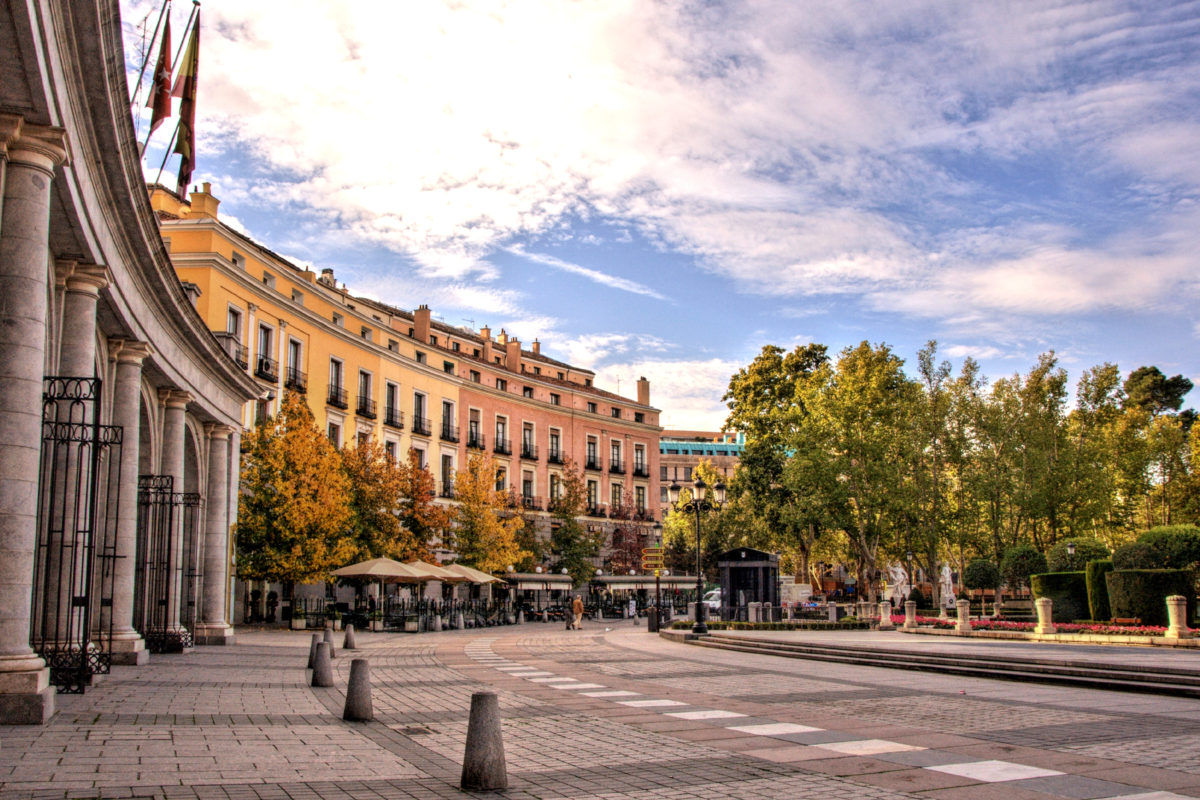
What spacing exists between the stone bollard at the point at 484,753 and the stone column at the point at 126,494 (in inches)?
462

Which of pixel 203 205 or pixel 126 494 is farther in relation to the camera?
pixel 203 205

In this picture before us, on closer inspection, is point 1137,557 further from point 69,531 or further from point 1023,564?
point 69,531

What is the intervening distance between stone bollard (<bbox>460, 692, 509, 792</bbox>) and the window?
31713mm

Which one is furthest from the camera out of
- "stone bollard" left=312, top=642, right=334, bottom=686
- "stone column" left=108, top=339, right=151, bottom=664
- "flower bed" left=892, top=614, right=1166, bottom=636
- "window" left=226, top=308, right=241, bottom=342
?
"window" left=226, top=308, right=241, bottom=342

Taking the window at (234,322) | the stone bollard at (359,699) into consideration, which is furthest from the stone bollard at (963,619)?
the window at (234,322)

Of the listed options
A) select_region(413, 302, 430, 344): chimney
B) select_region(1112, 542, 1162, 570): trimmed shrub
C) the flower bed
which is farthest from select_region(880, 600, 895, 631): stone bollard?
select_region(413, 302, 430, 344): chimney

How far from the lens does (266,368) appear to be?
127 feet

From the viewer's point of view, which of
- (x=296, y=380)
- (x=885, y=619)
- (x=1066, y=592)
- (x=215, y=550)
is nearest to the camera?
(x=215, y=550)

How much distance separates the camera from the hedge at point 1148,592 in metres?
24.5

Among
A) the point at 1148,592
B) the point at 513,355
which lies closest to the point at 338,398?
the point at 513,355

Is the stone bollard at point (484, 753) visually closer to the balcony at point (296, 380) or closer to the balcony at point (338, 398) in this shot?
the balcony at point (296, 380)

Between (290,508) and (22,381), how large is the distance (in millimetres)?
21268

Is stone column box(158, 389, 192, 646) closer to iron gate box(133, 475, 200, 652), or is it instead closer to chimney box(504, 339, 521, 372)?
iron gate box(133, 475, 200, 652)

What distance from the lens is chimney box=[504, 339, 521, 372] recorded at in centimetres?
6366
